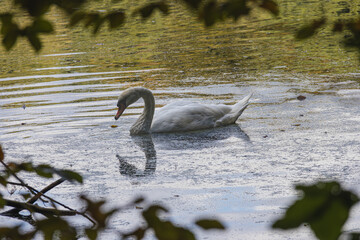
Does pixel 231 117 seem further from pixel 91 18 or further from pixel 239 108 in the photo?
pixel 91 18

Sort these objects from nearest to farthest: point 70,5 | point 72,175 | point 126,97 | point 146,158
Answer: point 70,5
point 72,175
point 146,158
point 126,97

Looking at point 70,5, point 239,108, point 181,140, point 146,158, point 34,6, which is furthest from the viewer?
point 239,108

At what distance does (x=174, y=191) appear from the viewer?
229 inches

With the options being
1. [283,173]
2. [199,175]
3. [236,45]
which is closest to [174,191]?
[199,175]

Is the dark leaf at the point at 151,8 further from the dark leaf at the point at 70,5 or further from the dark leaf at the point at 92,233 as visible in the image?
the dark leaf at the point at 92,233

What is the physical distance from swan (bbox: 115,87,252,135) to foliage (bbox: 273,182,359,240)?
7124 mm

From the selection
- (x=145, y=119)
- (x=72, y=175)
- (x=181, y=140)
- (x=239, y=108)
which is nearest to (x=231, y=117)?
(x=239, y=108)

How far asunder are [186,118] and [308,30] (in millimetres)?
6622

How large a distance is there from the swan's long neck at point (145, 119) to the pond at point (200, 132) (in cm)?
14

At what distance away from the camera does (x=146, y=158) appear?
23.5 ft

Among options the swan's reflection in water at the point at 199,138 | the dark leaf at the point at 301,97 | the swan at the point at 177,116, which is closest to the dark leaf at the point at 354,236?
the swan's reflection in water at the point at 199,138

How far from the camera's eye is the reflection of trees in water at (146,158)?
6.62 meters

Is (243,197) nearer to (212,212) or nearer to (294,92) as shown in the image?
(212,212)

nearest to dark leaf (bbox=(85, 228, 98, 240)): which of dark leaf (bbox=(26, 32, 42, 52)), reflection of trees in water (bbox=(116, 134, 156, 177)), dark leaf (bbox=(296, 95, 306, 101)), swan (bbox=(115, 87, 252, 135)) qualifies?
dark leaf (bbox=(26, 32, 42, 52))
